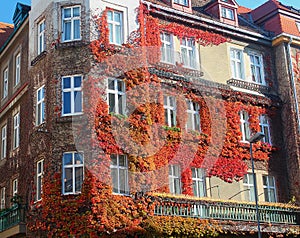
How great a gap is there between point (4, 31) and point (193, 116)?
634 inches

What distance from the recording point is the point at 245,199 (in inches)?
1139

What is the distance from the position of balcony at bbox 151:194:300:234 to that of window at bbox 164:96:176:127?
4.39 meters

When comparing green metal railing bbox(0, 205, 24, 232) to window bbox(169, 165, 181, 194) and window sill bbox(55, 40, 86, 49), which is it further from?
window sill bbox(55, 40, 86, 49)

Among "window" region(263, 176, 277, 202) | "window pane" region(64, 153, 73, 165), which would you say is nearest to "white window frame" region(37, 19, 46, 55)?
"window pane" region(64, 153, 73, 165)

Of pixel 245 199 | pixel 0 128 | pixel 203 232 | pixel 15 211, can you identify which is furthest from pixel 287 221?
pixel 0 128

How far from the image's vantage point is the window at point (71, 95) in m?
25.0

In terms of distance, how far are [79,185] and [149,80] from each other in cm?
650

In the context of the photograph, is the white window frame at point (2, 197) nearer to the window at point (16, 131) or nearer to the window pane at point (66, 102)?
the window at point (16, 131)

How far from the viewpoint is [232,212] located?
2661 cm

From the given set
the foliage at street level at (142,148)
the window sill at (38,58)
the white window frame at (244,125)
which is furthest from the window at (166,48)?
the window sill at (38,58)

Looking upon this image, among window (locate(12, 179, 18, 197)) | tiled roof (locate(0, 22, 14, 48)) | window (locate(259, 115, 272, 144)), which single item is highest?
tiled roof (locate(0, 22, 14, 48))

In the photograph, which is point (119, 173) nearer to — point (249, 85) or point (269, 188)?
point (269, 188)

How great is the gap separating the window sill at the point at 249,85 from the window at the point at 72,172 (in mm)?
10748

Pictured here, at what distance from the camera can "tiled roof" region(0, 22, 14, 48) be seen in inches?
1441
